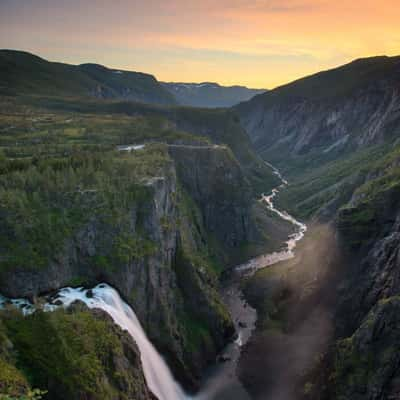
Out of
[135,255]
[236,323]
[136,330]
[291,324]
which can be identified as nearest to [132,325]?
[136,330]

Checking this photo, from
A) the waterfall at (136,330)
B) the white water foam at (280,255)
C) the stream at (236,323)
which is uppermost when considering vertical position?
the waterfall at (136,330)

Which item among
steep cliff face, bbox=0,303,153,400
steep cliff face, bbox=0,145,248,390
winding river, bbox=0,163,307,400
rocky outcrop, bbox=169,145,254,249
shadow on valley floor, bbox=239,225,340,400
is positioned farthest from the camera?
rocky outcrop, bbox=169,145,254,249

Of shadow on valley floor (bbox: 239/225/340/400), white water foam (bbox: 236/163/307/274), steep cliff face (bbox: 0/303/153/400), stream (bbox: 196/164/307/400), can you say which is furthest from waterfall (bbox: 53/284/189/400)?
white water foam (bbox: 236/163/307/274)

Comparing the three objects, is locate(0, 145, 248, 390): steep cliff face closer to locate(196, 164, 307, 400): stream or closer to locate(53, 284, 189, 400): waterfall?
locate(53, 284, 189, 400): waterfall

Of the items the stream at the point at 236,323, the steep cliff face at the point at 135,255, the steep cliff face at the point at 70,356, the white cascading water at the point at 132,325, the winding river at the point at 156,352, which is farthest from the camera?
the stream at the point at 236,323

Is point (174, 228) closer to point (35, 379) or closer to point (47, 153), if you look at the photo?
point (47, 153)

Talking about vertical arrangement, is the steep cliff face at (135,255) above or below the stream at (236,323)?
above

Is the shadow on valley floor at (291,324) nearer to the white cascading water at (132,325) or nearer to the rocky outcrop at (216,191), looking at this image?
the white cascading water at (132,325)

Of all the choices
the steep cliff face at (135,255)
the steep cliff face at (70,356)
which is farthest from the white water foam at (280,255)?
the steep cliff face at (70,356)

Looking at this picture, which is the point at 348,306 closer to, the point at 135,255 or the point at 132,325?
the point at 132,325
